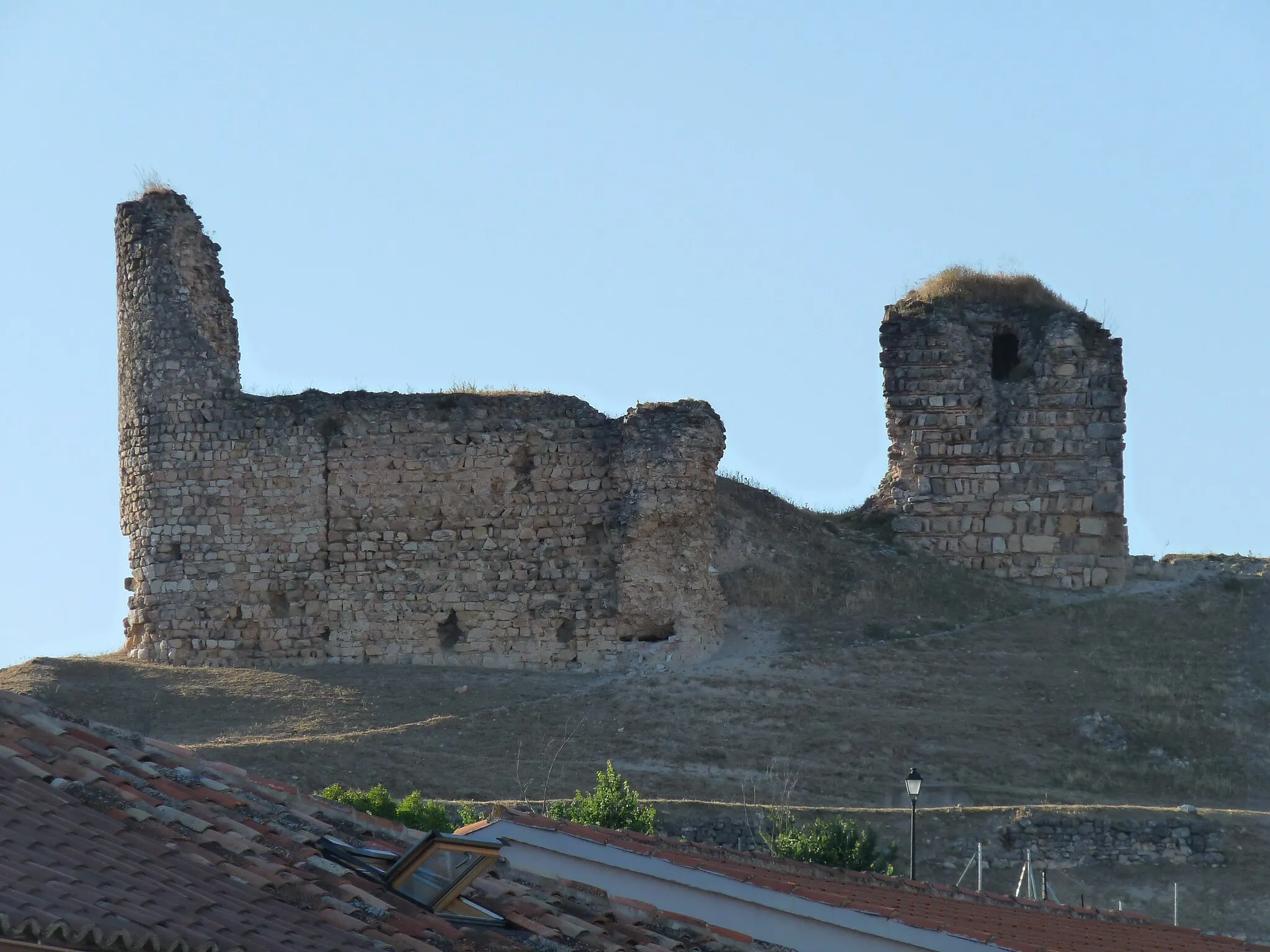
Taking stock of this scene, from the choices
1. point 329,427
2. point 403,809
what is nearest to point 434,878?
point 403,809

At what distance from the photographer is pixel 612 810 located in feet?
59.1

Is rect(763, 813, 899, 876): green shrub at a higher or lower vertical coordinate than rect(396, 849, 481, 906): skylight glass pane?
lower

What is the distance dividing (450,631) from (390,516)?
158 centimetres

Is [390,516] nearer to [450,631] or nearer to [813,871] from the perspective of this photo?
[450,631]

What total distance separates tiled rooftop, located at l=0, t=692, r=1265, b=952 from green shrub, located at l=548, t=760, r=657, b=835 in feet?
20.5

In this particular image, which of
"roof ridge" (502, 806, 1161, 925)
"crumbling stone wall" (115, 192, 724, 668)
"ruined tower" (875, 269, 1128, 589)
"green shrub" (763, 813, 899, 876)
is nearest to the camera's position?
"roof ridge" (502, 806, 1161, 925)

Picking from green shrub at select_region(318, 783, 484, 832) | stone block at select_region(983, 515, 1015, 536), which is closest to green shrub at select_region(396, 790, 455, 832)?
green shrub at select_region(318, 783, 484, 832)

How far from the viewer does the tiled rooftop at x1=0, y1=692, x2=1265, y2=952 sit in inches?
291

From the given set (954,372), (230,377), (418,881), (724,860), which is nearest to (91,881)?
(418,881)

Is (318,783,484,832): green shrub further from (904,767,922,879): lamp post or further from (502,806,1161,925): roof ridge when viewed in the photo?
(502,806,1161,925): roof ridge

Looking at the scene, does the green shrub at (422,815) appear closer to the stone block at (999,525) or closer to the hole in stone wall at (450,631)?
the hole in stone wall at (450,631)

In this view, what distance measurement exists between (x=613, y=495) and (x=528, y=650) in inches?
83.2

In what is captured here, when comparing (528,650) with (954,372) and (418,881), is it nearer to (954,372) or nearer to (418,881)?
(954,372)

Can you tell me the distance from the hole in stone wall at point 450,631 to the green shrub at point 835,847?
336 inches
